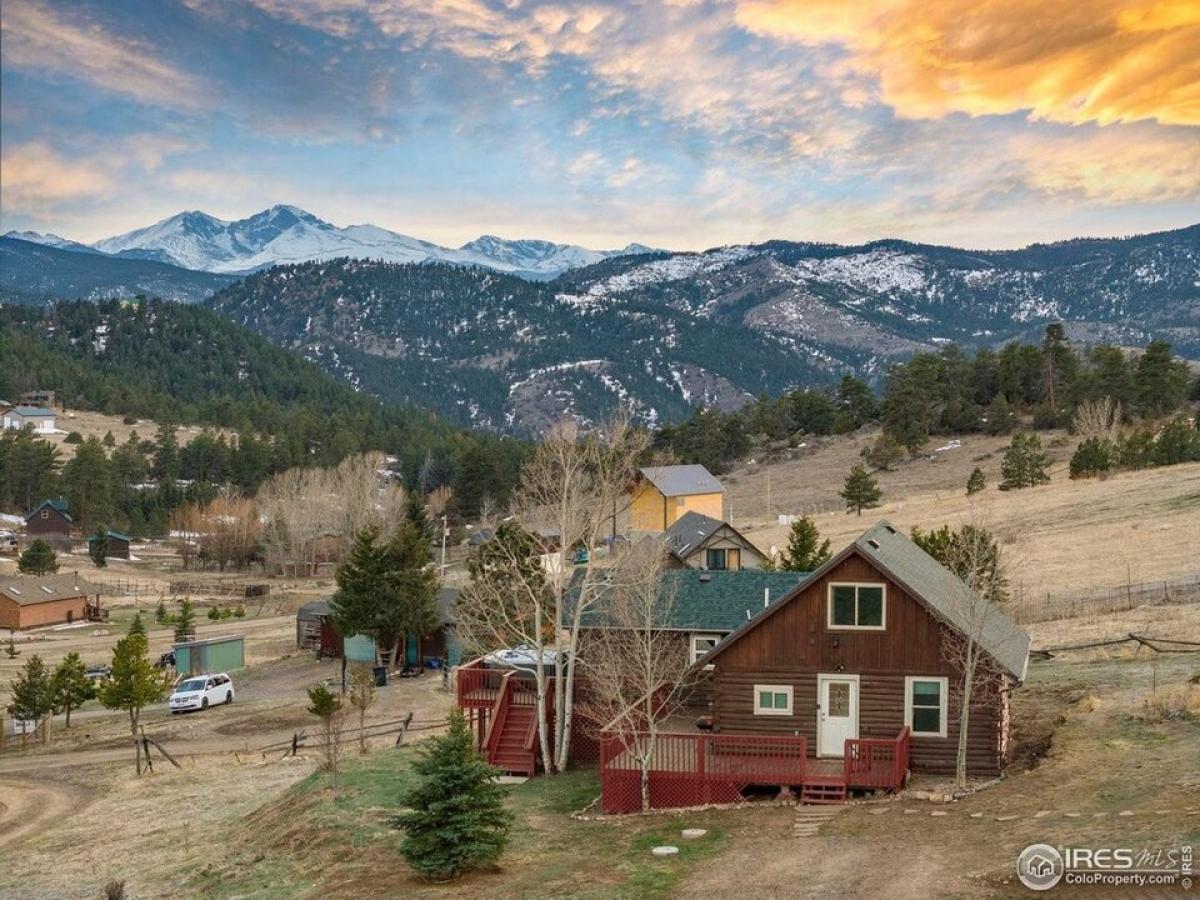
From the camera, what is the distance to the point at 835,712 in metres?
26.9

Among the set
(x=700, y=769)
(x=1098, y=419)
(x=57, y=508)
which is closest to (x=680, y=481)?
(x=1098, y=419)

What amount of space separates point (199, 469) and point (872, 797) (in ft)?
551

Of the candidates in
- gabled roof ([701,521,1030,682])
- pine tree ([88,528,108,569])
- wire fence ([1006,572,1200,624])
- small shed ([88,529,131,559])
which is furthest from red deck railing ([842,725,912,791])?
small shed ([88,529,131,559])

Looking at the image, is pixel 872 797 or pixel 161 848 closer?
pixel 872 797

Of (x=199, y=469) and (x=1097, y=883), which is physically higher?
(x=199, y=469)

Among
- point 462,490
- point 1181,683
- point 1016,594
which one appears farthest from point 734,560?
point 462,490

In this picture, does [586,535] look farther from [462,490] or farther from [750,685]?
[462,490]

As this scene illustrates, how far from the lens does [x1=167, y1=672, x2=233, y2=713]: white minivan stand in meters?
50.8

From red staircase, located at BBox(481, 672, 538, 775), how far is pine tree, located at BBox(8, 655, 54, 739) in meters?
23.5

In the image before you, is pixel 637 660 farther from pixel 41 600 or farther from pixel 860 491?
pixel 41 600

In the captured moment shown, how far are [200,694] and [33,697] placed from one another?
7.14 meters

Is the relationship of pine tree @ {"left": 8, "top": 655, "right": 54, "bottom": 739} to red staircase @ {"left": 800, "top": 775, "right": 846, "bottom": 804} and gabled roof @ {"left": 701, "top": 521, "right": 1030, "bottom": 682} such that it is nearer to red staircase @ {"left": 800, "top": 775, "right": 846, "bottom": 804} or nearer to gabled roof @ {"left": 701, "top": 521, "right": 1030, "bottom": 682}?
gabled roof @ {"left": 701, "top": 521, "right": 1030, "bottom": 682}

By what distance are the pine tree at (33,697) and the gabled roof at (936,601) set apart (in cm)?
3178

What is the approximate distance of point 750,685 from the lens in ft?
89.8
